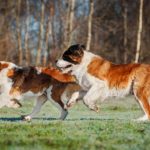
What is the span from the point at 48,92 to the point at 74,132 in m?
4.41

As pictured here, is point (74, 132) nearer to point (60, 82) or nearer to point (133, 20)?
point (60, 82)

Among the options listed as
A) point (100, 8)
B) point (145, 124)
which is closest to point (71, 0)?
point (100, 8)

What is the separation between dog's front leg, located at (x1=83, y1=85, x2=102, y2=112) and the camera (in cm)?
1516

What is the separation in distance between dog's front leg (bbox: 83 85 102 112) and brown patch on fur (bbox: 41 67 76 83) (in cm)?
115

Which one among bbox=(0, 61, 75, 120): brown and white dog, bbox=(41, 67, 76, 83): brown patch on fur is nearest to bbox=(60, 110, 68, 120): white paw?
bbox=(0, 61, 75, 120): brown and white dog

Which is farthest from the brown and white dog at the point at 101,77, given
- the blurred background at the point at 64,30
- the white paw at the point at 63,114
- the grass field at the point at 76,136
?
the blurred background at the point at 64,30

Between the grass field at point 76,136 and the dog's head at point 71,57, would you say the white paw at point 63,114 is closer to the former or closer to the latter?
the dog's head at point 71,57

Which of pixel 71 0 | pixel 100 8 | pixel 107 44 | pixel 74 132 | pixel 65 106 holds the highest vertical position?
pixel 74 132

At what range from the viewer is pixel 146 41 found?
Answer: 62.4 m

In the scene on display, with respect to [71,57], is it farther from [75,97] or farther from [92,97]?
[92,97]

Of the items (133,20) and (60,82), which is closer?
(60,82)

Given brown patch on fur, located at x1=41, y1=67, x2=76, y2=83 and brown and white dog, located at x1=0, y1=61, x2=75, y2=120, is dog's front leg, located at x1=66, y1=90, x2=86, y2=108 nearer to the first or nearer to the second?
brown and white dog, located at x1=0, y1=61, x2=75, y2=120

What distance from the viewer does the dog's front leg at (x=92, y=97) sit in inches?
597

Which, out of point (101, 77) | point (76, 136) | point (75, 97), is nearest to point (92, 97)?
point (75, 97)
